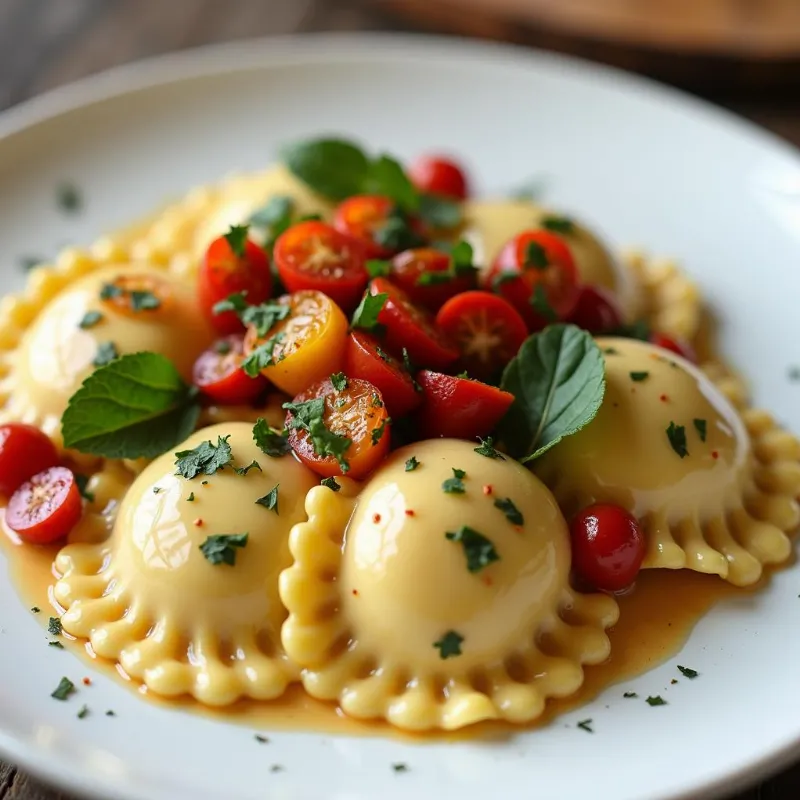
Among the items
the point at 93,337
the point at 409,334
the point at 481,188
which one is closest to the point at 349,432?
the point at 409,334

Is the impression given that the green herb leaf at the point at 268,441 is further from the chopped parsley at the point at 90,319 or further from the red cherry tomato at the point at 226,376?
the chopped parsley at the point at 90,319

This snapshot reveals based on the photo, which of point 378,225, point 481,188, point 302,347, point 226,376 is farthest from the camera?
point 481,188

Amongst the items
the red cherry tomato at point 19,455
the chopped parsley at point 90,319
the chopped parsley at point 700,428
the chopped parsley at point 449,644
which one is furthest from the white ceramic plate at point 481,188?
the chopped parsley at point 90,319

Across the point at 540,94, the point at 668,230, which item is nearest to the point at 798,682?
the point at 668,230

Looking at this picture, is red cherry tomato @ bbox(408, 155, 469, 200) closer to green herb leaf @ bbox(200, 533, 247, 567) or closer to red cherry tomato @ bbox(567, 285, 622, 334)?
red cherry tomato @ bbox(567, 285, 622, 334)

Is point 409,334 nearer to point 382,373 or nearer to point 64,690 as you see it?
point 382,373

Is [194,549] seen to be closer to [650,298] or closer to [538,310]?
[538,310]
